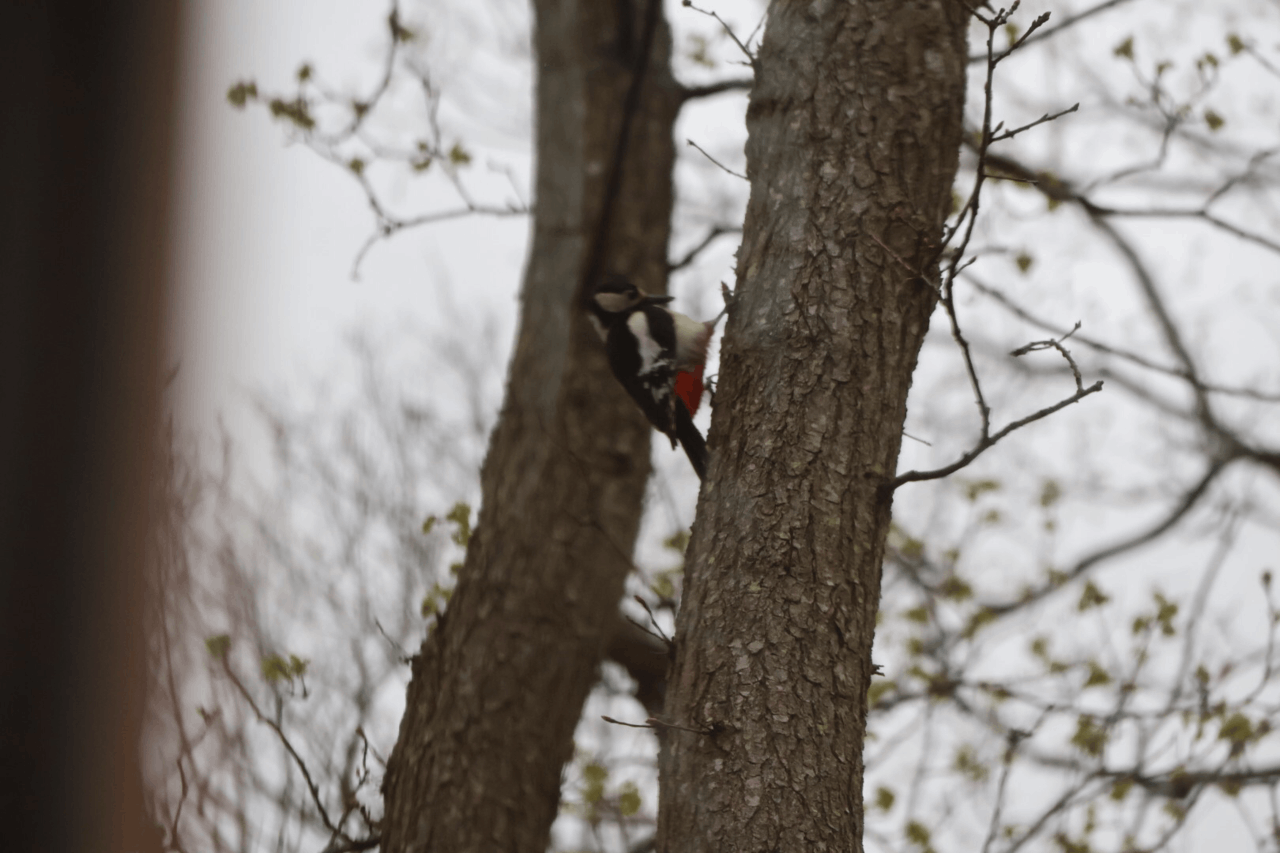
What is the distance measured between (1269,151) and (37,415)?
4666 mm

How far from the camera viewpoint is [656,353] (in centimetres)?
449

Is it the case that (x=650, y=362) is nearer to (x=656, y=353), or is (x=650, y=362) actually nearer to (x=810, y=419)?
(x=656, y=353)

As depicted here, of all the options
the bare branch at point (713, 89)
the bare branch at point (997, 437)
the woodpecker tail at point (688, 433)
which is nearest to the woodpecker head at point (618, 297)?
the woodpecker tail at point (688, 433)

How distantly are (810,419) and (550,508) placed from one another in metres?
2.28

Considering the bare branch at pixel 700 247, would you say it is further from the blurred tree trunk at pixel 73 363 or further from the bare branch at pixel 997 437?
the blurred tree trunk at pixel 73 363

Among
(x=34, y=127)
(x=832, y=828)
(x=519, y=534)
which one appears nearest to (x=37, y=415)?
(x=34, y=127)

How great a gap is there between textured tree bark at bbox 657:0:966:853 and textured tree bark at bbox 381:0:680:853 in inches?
58.5

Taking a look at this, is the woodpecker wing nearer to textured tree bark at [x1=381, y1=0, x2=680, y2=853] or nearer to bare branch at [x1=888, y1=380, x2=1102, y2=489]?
textured tree bark at [x1=381, y1=0, x2=680, y2=853]

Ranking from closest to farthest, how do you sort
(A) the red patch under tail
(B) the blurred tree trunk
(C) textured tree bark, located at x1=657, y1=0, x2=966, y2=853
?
1. (B) the blurred tree trunk
2. (C) textured tree bark, located at x1=657, y1=0, x2=966, y2=853
3. (A) the red patch under tail

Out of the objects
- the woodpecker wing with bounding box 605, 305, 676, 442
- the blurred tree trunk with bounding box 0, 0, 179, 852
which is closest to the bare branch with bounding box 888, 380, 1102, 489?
the blurred tree trunk with bounding box 0, 0, 179, 852

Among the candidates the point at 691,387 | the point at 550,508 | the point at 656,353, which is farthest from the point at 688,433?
the point at 550,508

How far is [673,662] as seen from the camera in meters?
2.26

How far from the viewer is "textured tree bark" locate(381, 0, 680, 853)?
151 inches

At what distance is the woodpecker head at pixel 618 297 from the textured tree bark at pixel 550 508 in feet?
0.48
